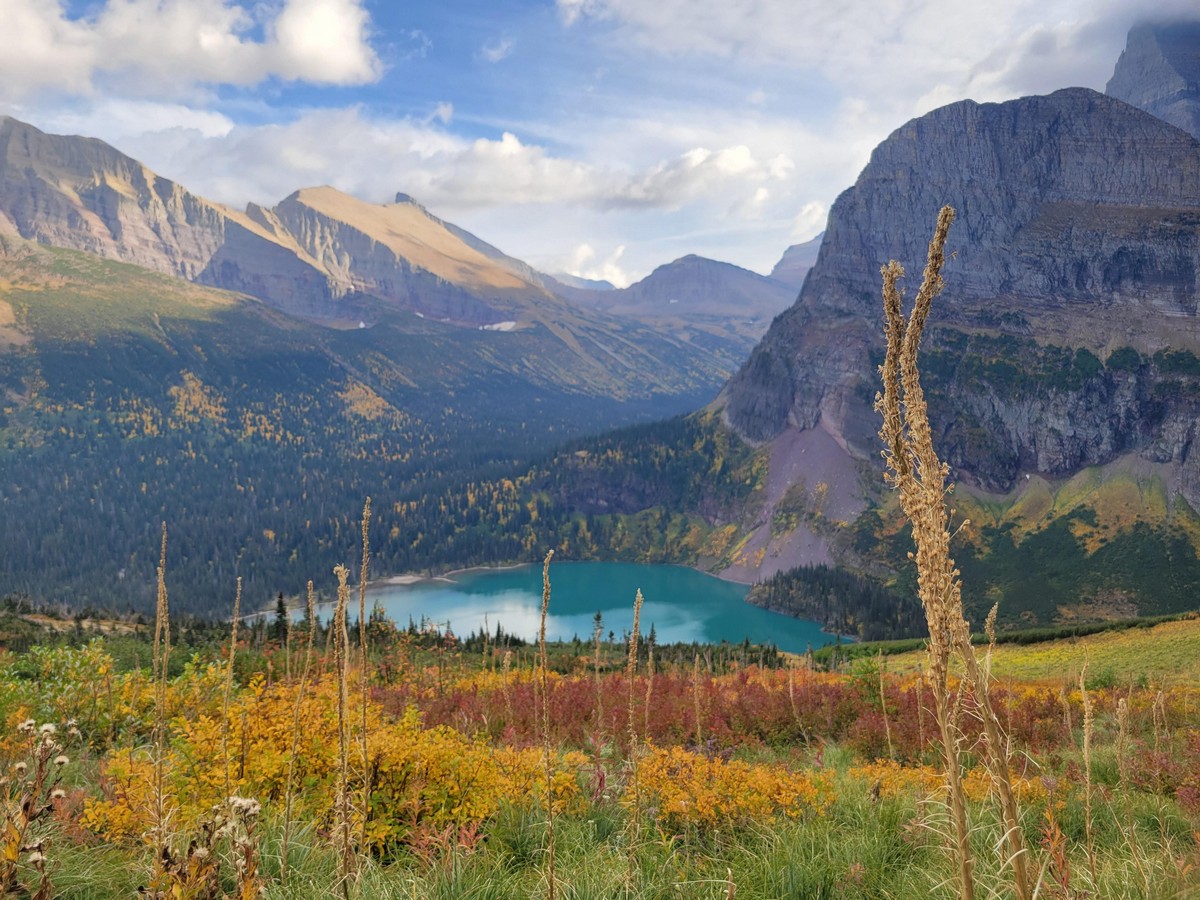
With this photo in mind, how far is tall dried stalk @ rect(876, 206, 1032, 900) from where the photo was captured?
8.08 feet

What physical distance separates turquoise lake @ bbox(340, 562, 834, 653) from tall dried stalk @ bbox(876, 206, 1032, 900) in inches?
4630

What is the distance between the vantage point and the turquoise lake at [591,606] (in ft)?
444

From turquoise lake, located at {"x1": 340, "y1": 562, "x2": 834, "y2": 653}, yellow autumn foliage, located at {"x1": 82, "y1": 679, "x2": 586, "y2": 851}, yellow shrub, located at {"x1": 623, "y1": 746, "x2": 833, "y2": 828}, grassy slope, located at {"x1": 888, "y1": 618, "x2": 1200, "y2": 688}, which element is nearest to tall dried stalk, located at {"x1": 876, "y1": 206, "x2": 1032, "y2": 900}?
yellow autumn foliage, located at {"x1": 82, "y1": 679, "x2": 586, "y2": 851}

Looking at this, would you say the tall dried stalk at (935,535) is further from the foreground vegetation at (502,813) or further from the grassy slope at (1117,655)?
the grassy slope at (1117,655)

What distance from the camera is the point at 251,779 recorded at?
8.26 metres

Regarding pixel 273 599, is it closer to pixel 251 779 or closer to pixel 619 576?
pixel 619 576

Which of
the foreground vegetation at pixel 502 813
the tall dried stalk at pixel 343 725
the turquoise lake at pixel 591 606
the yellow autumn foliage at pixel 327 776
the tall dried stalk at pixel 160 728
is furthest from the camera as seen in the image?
the turquoise lake at pixel 591 606

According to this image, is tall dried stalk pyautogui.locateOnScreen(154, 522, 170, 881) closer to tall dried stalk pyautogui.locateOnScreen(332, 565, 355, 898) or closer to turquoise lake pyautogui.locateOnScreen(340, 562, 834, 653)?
tall dried stalk pyautogui.locateOnScreen(332, 565, 355, 898)

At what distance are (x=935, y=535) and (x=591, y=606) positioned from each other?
534 feet

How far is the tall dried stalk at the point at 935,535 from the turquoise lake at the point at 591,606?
386 ft

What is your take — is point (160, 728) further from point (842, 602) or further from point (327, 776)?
point (842, 602)

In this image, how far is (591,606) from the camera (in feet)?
529

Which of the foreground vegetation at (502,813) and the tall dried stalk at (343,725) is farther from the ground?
the tall dried stalk at (343,725)

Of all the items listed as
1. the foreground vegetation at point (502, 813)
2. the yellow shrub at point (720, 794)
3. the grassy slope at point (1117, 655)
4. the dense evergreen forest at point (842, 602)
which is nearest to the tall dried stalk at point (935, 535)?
the foreground vegetation at point (502, 813)
